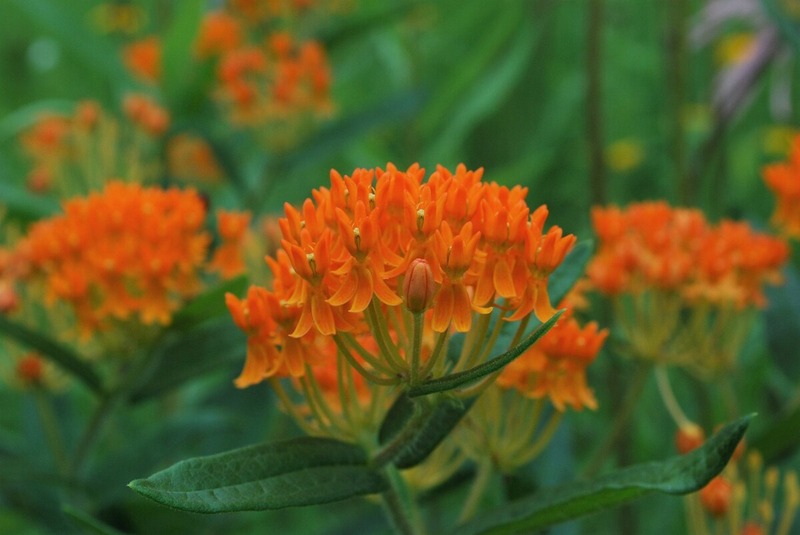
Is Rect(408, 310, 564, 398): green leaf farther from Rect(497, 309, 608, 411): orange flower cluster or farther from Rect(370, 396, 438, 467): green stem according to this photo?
Rect(497, 309, 608, 411): orange flower cluster

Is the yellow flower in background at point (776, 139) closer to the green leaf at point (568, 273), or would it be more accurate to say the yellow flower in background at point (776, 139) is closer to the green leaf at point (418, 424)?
the green leaf at point (568, 273)

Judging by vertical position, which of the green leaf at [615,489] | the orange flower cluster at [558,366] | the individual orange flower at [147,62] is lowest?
the green leaf at [615,489]

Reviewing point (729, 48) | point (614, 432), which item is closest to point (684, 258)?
point (614, 432)

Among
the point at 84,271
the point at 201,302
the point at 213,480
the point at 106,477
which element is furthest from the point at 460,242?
the point at 106,477

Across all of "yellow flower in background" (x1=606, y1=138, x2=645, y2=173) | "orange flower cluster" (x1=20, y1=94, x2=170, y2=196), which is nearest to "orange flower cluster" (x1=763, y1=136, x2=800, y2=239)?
"orange flower cluster" (x1=20, y1=94, x2=170, y2=196)

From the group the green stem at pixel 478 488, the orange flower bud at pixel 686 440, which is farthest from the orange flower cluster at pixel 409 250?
the orange flower bud at pixel 686 440

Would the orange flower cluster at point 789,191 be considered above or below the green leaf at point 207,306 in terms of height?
above
